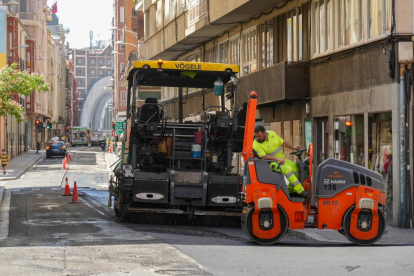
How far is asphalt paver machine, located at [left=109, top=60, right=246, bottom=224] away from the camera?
1698 cm

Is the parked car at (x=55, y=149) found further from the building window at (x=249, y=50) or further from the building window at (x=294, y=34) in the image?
the building window at (x=294, y=34)

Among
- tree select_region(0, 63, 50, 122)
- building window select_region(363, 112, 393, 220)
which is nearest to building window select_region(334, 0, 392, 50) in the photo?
building window select_region(363, 112, 393, 220)

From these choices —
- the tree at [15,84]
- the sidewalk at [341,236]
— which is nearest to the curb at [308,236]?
the sidewalk at [341,236]

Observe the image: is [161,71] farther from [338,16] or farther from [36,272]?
[36,272]

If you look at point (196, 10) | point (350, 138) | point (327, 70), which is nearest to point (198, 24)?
point (196, 10)

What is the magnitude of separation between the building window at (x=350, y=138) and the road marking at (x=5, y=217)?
809 cm

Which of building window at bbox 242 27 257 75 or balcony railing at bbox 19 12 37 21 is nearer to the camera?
building window at bbox 242 27 257 75

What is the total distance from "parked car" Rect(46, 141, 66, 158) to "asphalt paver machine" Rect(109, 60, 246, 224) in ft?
177

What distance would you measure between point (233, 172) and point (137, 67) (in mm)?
2874

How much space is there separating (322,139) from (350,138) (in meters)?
2.25

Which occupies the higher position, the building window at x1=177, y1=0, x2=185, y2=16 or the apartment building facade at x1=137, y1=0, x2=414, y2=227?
the building window at x1=177, y1=0, x2=185, y2=16

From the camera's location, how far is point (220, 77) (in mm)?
18859

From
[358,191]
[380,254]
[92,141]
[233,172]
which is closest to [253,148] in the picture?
[358,191]

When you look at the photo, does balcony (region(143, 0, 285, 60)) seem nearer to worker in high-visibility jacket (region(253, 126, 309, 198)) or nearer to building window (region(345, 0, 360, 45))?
building window (region(345, 0, 360, 45))
